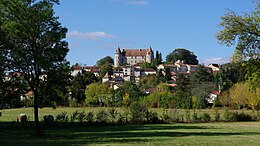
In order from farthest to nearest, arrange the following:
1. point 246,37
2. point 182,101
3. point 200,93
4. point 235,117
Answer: point 200,93
point 182,101
point 235,117
point 246,37

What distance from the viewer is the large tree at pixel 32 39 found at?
2909cm

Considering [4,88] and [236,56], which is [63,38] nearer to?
[4,88]

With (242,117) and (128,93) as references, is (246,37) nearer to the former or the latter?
(242,117)

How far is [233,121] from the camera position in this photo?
54.8 meters

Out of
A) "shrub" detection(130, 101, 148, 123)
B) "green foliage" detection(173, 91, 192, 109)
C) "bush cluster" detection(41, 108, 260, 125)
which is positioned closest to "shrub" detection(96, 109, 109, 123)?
"bush cluster" detection(41, 108, 260, 125)

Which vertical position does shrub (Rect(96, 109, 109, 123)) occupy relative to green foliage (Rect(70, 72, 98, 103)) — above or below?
below

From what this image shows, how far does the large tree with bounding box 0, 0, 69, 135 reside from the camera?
29.1 m

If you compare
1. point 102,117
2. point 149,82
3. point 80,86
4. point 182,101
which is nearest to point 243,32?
point 102,117

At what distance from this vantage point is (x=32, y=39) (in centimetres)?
2973

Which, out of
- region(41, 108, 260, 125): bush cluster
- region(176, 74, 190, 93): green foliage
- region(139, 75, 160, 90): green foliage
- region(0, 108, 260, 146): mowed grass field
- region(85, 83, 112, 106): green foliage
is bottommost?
region(0, 108, 260, 146): mowed grass field

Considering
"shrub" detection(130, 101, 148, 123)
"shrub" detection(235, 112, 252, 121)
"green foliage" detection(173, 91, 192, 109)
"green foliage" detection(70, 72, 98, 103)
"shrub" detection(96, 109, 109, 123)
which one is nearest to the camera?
A: "shrub" detection(96, 109, 109, 123)

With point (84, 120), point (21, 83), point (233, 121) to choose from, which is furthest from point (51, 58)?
point (233, 121)

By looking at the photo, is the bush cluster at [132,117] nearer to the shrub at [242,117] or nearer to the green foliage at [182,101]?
the shrub at [242,117]

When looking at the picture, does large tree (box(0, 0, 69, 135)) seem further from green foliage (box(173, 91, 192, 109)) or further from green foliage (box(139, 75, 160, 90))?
green foliage (box(139, 75, 160, 90))
